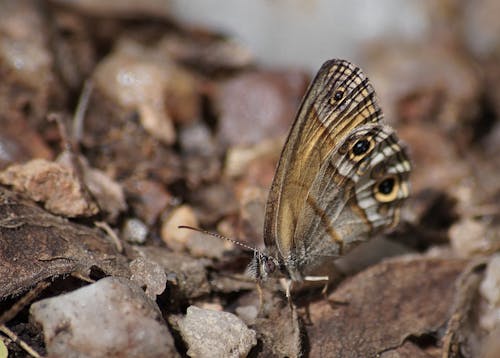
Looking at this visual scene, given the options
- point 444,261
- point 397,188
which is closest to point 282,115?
point 397,188

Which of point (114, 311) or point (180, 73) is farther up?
point (180, 73)

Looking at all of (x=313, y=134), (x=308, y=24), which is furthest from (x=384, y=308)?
(x=308, y=24)

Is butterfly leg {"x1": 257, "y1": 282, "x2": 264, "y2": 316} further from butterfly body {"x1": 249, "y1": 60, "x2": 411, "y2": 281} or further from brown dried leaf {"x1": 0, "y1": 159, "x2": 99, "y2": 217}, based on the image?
brown dried leaf {"x1": 0, "y1": 159, "x2": 99, "y2": 217}

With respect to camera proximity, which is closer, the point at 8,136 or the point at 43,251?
the point at 43,251

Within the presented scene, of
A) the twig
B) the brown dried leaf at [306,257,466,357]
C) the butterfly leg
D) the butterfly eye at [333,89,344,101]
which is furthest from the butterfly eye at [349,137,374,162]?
the twig

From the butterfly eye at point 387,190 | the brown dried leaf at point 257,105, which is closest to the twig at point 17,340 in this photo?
the butterfly eye at point 387,190

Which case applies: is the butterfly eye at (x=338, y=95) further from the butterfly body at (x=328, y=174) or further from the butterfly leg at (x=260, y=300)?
the butterfly leg at (x=260, y=300)

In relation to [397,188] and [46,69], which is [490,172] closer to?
[397,188]

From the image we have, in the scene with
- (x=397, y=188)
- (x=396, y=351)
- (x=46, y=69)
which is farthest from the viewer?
(x=46, y=69)
